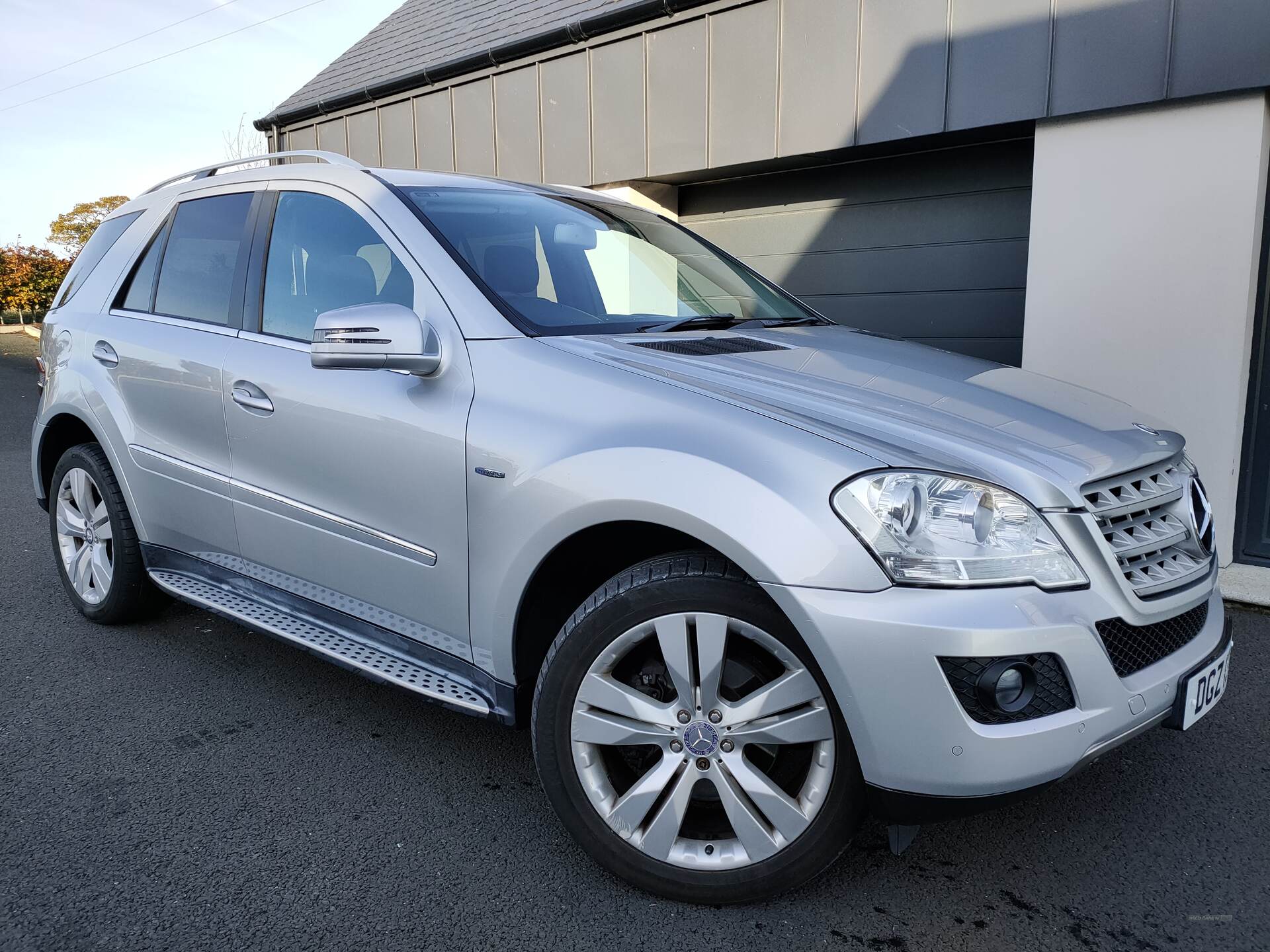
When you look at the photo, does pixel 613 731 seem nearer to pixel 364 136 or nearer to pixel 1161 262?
pixel 1161 262

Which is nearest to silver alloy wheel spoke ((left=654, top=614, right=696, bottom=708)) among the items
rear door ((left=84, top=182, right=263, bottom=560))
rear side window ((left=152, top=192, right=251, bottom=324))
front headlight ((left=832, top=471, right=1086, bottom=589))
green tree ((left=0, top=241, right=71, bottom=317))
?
front headlight ((left=832, top=471, right=1086, bottom=589))

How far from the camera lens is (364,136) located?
32.0ft

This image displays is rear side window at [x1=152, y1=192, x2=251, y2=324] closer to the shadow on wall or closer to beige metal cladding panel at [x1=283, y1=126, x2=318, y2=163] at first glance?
the shadow on wall

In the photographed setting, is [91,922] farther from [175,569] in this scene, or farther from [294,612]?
[175,569]

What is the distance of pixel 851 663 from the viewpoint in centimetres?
184

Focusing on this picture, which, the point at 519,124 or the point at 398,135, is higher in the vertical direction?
the point at 398,135

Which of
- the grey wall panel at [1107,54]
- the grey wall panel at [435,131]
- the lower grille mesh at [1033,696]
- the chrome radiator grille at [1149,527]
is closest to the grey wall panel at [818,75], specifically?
the grey wall panel at [1107,54]

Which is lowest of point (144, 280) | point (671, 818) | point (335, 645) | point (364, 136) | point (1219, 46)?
point (671, 818)

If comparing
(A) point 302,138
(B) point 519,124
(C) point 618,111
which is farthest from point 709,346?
(A) point 302,138

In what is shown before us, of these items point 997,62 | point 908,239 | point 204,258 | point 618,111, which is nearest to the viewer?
point 204,258

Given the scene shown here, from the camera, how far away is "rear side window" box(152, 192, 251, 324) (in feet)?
10.8

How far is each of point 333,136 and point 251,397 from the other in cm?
822

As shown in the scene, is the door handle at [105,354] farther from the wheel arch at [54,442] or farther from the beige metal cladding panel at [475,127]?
the beige metal cladding panel at [475,127]

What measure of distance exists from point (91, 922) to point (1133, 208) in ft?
17.3
